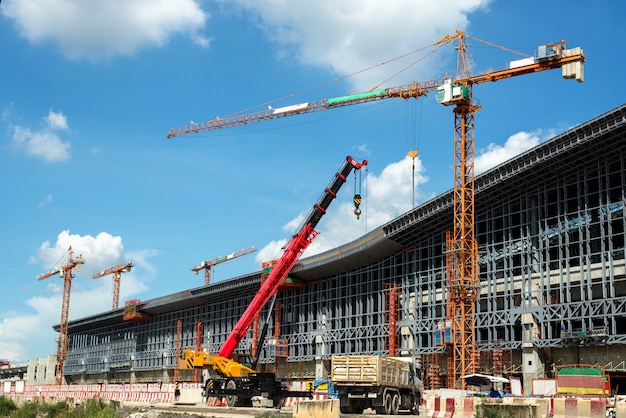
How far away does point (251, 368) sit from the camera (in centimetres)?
5966

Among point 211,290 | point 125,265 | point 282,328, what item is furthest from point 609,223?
point 125,265

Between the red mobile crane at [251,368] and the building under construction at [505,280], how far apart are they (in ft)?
17.7

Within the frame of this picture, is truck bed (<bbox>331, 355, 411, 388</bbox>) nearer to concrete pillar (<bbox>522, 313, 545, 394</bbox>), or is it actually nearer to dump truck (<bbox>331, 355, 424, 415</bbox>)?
dump truck (<bbox>331, 355, 424, 415</bbox>)

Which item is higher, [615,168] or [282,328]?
[615,168]

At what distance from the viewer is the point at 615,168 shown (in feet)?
199

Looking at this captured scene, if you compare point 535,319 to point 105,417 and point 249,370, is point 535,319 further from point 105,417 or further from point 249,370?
point 105,417

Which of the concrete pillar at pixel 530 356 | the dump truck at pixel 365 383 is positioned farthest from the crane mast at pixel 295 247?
the dump truck at pixel 365 383

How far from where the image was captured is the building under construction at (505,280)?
2366 inches

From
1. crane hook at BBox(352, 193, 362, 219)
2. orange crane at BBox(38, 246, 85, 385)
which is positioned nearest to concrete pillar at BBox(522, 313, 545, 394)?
crane hook at BBox(352, 193, 362, 219)

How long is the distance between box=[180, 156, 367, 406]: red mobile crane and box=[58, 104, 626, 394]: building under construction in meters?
5.39

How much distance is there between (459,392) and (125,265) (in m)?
143

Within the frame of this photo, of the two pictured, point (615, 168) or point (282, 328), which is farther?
point (282, 328)

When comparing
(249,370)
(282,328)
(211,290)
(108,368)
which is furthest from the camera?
(108,368)

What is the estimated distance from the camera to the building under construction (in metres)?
60.1
